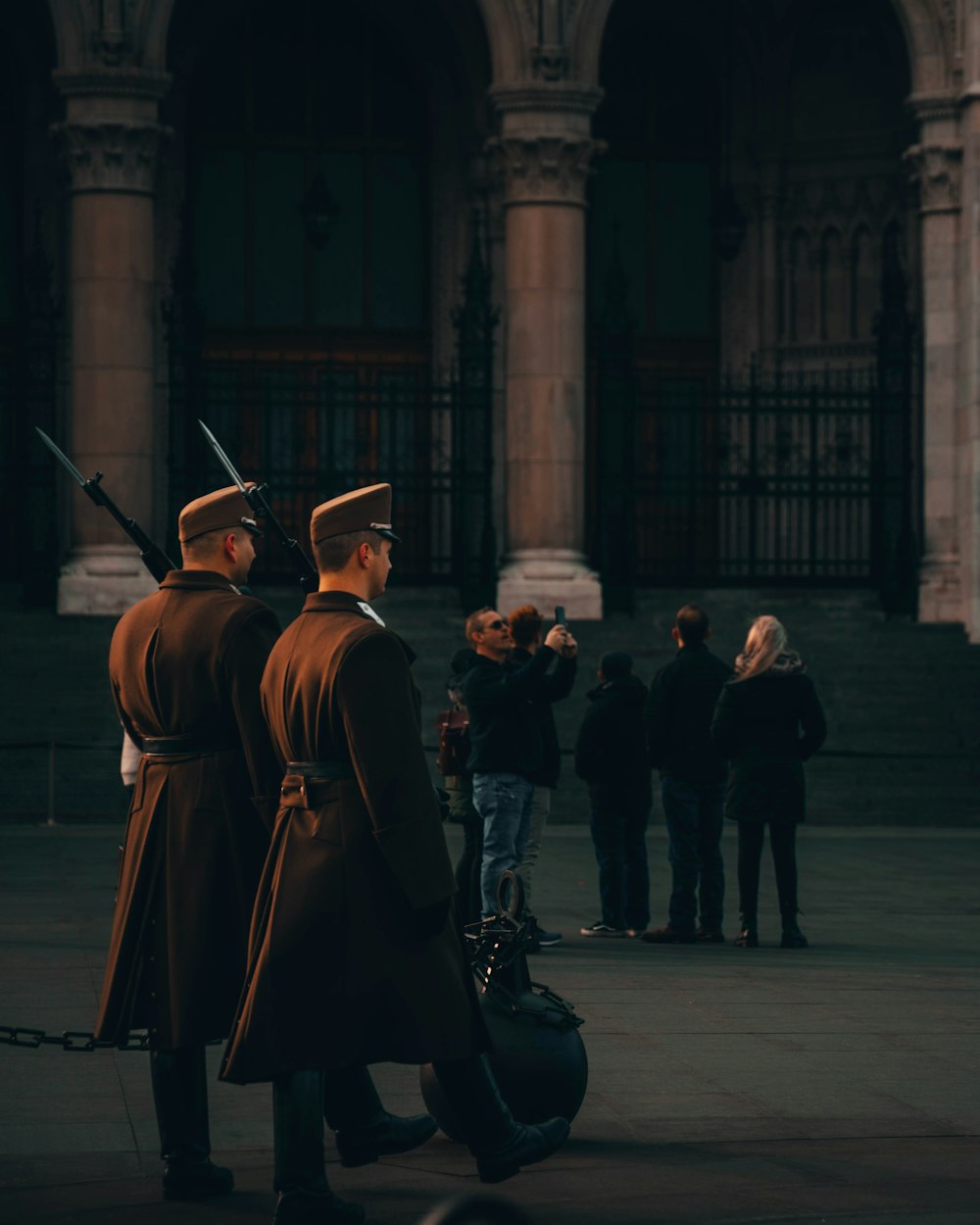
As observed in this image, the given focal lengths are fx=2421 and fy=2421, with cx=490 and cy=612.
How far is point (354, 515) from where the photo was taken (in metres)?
6.53

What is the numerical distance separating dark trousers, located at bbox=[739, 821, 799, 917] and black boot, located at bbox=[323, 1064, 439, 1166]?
5510 millimetres

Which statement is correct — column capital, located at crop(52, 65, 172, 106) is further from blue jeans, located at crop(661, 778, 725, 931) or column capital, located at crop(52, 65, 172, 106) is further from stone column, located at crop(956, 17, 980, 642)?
blue jeans, located at crop(661, 778, 725, 931)

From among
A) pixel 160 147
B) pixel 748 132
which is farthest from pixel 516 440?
pixel 748 132

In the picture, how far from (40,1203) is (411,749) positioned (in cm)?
161

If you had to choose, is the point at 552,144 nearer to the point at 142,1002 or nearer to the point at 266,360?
the point at 266,360

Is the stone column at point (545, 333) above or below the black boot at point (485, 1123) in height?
above

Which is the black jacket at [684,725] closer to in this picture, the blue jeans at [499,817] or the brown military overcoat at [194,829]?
the blue jeans at [499,817]

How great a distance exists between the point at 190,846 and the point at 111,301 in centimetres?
1841

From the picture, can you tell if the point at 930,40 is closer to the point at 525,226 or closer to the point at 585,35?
the point at 585,35

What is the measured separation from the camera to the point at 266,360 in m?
29.3

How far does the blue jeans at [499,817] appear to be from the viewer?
11.7 m

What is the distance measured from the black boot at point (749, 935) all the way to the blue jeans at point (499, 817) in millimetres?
1275

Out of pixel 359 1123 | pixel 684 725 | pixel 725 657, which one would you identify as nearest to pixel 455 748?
pixel 684 725

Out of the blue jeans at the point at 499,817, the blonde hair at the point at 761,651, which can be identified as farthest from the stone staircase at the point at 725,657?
the blue jeans at the point at 499,817
